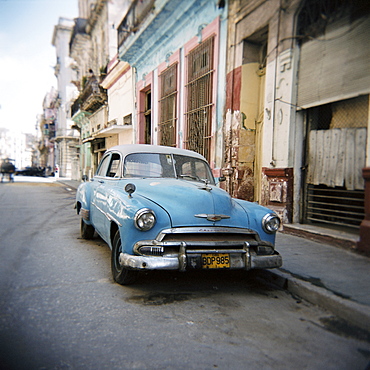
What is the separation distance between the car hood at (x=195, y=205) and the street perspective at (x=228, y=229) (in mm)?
15

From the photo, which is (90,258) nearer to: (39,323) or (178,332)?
(39,323)

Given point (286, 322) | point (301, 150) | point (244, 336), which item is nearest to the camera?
point (244, 336)

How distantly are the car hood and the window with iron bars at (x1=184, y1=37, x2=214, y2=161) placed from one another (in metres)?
5.56

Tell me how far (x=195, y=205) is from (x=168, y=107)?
30.1 ft

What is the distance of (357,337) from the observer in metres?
2.66

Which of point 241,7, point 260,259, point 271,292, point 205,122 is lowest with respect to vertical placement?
point 271,292

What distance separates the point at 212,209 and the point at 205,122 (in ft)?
20.6

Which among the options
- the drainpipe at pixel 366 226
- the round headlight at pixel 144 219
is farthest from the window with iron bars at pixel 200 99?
the round headlight at pixel 144 219

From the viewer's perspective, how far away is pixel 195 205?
3.49 metres

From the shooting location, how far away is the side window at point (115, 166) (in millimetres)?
4708

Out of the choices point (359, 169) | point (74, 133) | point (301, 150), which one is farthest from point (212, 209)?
point (74, 133)

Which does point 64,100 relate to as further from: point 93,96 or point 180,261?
point 180,261

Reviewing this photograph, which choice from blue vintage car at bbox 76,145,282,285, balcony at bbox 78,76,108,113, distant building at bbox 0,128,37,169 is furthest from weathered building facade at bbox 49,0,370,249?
distant building at bbox 0,128,37,169

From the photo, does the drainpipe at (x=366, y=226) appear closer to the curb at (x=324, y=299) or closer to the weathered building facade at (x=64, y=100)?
the curb at (x=324, y=299)
